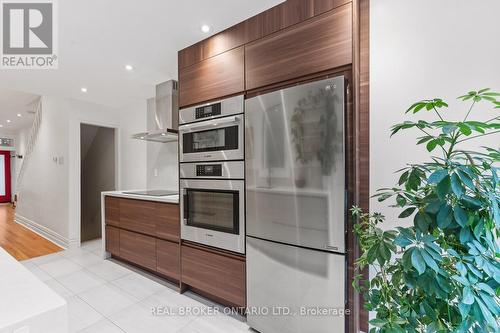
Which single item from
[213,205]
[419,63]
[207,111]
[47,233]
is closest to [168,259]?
[213,205]

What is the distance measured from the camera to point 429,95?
140 centimetres

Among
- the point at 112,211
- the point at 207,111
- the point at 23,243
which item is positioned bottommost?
the point at 23,243

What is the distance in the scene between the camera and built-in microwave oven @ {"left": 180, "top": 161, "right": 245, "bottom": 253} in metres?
1.91

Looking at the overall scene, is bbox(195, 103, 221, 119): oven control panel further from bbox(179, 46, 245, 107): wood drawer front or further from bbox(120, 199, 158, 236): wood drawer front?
bbox(120, 199, 158, 236): wood drawer front

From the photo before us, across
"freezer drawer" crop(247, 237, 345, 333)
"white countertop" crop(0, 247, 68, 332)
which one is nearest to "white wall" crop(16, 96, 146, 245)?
"freezer drawer" crop(247, 237, 345, 333)

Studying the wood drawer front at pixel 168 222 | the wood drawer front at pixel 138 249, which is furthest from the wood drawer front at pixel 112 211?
the wood drawer front at pixel 168 222

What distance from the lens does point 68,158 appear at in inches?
144

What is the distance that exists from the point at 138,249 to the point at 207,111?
1.90 metres

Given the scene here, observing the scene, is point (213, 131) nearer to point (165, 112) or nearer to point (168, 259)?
point (165, 112)

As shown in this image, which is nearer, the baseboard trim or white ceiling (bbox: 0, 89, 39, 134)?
the baseboard trim

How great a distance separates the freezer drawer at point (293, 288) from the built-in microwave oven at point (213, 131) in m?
0.76

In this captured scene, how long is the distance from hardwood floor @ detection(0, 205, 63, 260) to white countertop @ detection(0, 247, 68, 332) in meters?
3.69

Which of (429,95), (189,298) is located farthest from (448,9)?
(189,298)

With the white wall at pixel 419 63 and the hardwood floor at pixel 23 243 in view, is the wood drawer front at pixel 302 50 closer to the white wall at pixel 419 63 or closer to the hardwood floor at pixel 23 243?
the white wall at pixel 419 63
